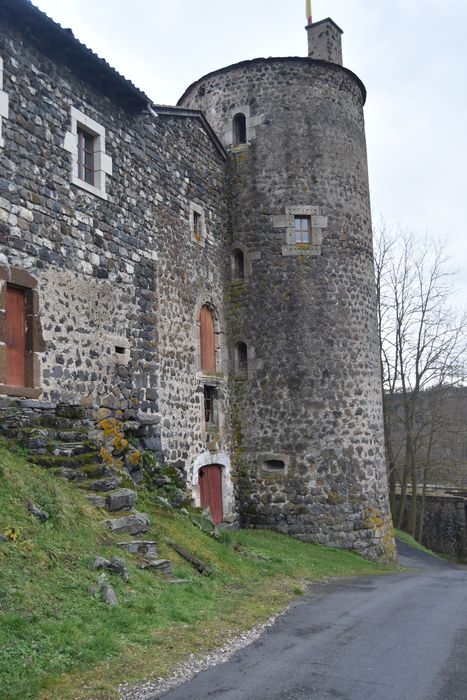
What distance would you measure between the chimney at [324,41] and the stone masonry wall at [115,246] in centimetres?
458

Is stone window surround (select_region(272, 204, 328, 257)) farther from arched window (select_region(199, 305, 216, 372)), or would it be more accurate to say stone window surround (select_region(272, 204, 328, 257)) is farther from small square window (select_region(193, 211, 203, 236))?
arched window (select_region(199, 305, 216, 372))

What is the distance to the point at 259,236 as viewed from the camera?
16281mm

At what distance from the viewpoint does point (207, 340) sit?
610 inches

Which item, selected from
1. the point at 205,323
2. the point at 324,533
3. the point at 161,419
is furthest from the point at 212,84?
the point at 324,533

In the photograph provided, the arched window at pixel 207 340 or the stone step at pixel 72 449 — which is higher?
the arched window at pixel 207 340

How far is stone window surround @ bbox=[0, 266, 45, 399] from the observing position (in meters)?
9.68

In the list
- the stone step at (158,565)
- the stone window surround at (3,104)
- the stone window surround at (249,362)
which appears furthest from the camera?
the stone window surround at (249,362)

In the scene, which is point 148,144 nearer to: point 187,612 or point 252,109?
point 252,109

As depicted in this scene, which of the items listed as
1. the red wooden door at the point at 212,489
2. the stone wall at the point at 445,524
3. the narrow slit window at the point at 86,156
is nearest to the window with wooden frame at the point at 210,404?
the red wooden door at the point at 212,489

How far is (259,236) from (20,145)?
730cm

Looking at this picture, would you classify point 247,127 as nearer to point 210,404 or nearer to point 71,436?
point 210,404

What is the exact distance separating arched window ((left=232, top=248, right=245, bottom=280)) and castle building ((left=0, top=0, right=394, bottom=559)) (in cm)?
4

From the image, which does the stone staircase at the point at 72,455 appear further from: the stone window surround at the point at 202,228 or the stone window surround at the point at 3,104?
the stone window surround at the point at 202,228

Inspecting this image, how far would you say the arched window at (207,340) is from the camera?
15220mm
